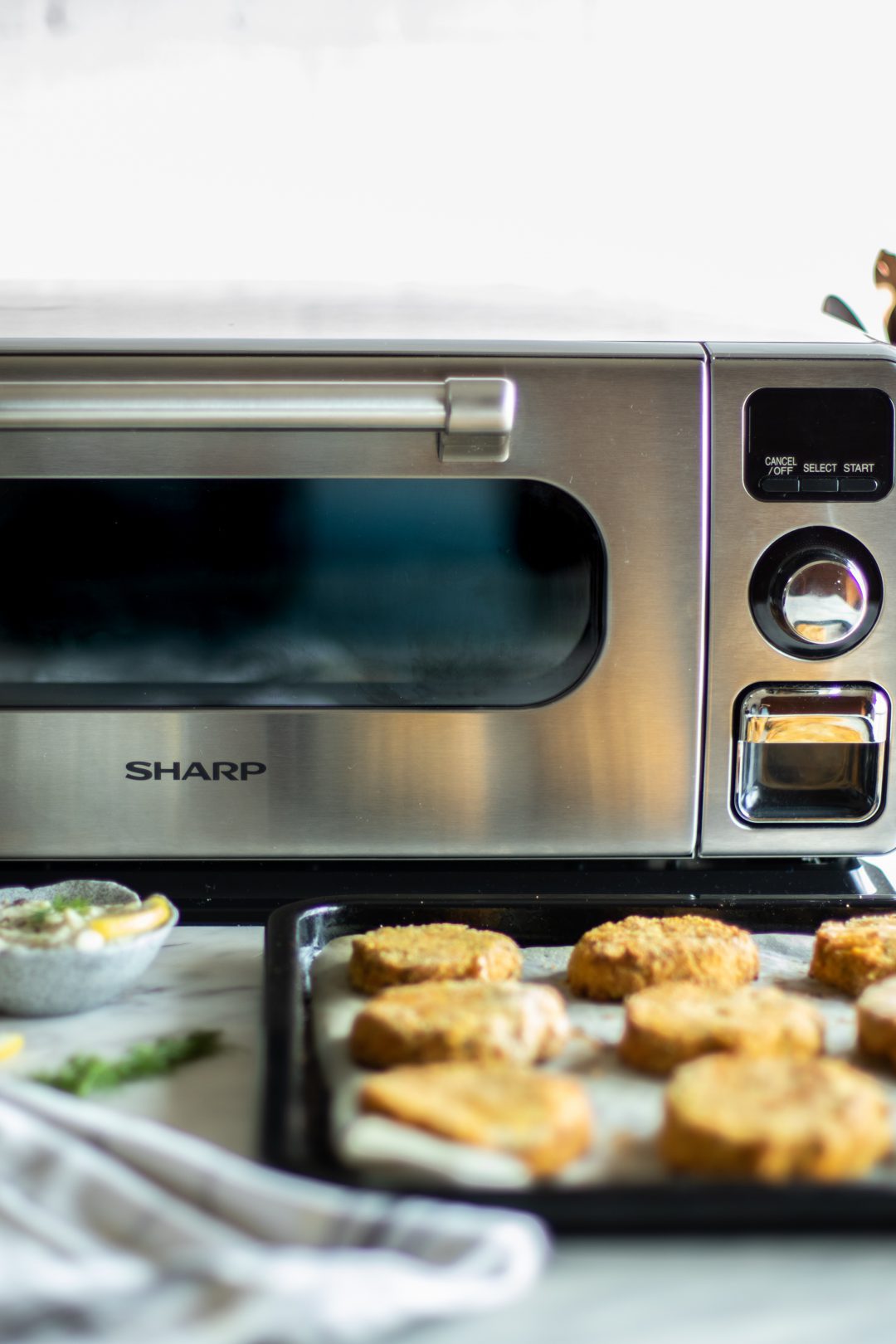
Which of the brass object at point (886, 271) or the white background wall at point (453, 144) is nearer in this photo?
the brass object at point (886, 271)

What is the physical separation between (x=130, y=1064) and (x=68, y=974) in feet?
0.28

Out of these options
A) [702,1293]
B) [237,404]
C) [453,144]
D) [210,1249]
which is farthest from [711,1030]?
[453,144]

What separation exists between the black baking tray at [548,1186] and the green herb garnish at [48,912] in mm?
123

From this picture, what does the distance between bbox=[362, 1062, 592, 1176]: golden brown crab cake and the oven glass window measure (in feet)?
1.28

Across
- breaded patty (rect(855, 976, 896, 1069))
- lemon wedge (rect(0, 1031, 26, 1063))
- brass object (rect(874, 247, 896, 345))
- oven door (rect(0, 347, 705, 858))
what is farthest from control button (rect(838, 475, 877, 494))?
lemon wedge (rect(0, 1031, 26, 1063))

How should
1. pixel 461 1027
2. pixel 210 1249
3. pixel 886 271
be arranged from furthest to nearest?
pixel 886 271, pixel 461 1027, pixel 210 1249

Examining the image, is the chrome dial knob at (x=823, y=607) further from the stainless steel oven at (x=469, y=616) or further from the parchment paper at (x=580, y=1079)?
the parchment paper at (x=580, y=1079)

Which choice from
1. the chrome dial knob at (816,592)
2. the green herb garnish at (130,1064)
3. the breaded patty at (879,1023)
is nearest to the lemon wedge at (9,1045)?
the green herb garnish at (130,1064)

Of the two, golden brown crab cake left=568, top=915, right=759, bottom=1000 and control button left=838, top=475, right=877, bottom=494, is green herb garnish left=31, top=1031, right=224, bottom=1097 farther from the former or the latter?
control button left=838, top=475, right=877, bottom=494

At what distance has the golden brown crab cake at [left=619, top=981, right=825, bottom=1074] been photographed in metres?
0.67

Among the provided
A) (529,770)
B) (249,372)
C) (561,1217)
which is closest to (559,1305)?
(561,1217)

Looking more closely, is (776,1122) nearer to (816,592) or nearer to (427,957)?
(427,957)

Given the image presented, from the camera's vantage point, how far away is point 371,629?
3.24ft

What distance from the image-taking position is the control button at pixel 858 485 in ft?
3.04
